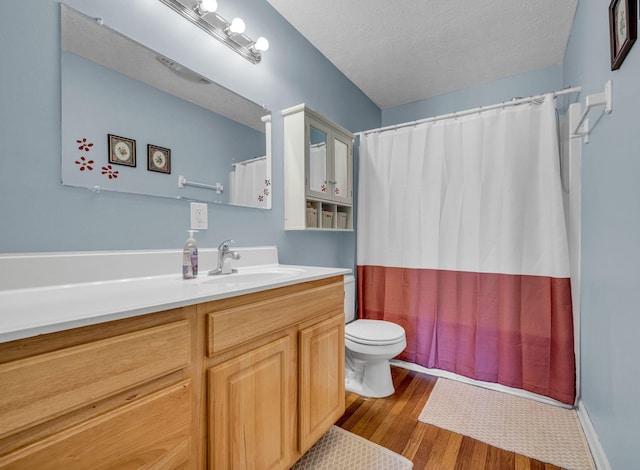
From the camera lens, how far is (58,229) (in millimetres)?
955

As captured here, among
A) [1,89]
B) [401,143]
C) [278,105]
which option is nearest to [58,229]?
[1,89]

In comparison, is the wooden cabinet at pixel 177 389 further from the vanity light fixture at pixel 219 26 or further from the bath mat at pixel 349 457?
the vanity light fixture at pixel 219 26

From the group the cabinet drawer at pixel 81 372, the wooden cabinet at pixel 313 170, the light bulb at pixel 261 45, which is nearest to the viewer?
the cabinet drawer at pixel 81 372

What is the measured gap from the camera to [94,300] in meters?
0.79

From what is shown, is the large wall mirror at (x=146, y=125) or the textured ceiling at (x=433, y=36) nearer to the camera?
the large wall mirror at (x=146, y=125)

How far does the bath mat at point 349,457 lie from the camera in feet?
4.27

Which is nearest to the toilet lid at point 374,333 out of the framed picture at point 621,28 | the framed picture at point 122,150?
the framed picture at point 122,150

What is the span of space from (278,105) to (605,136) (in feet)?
5.32

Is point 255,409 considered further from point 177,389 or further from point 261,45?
point 261,45

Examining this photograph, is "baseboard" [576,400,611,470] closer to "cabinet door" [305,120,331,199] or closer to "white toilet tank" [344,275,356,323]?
"white toilet tank" [344,275,356,323]

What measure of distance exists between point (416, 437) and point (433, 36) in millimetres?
2463

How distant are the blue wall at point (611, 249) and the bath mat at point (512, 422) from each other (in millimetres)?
158

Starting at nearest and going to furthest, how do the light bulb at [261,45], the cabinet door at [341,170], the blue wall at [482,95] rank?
the light bulb at [261,45], the cabinet door at [341,170], the blue wall at [482,95]

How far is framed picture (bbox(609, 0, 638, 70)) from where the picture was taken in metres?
0.92
